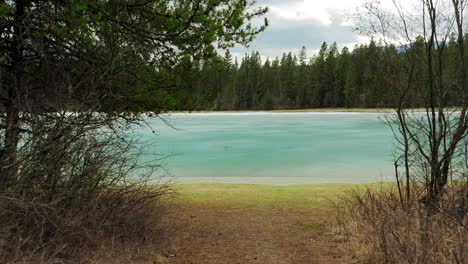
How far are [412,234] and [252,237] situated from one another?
2.29m

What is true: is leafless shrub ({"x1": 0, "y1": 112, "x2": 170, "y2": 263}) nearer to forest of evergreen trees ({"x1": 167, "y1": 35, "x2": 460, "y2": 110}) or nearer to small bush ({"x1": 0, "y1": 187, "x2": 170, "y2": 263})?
small bush ({"x1": 0, "y1": 187, "x2": 170, "y2": 263})

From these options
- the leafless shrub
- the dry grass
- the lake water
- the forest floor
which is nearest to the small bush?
the leafless shrub

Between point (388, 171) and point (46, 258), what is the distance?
13.5 m

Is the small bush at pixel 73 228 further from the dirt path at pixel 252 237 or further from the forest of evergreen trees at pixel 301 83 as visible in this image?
the forest of evergreen trees at pixel 301 83

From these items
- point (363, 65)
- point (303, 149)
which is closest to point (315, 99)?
point (363, 65)

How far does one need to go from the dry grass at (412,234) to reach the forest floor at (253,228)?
1.00ft

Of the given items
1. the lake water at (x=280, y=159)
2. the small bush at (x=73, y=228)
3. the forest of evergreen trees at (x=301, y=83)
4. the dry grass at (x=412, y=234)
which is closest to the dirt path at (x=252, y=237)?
the dry grass at (x=412, y=234)

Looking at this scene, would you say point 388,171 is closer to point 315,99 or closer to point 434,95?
point 434,95

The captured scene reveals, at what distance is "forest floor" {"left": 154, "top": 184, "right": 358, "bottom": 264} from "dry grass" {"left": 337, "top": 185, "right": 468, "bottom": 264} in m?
0.31

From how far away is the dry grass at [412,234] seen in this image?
123 inches

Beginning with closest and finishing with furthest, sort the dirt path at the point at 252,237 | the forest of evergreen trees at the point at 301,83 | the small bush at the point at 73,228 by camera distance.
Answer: the small bush at the point at 73,228 → the dirt path at the point at 252,237 → the forest of evergreen trees at the point at 301,83

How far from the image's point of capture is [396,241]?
362cm

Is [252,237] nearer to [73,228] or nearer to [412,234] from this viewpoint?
[412,234]

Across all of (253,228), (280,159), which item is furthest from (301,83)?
(253,228)
